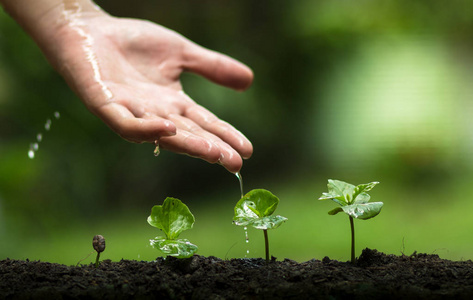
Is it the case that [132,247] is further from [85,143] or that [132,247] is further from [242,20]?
[242,20]

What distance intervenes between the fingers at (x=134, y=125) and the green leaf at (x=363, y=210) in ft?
1.20

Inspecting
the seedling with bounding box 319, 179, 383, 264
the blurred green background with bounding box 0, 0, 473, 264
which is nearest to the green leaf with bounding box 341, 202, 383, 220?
the seedling with bounding box 319, 179, 383, 264

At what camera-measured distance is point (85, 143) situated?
104 inches

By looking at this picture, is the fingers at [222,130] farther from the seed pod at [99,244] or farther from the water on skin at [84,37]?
the seed pod at [99,244]

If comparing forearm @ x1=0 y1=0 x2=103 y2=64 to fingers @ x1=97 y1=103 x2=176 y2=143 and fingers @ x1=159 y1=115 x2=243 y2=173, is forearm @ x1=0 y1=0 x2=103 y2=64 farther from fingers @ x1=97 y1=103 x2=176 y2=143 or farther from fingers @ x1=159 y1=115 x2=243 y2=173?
fingers @ x1=159 y1=115 x2=243 y2=173

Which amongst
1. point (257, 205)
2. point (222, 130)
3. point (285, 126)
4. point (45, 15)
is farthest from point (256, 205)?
point (285, 126)

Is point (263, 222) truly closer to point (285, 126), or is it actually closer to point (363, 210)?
point (363, 210)

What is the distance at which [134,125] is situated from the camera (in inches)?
38.1

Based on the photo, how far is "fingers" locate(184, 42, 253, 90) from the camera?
146cm

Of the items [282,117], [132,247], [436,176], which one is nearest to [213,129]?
[132,247]

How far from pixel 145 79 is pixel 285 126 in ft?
5.05

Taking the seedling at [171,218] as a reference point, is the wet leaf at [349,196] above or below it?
above

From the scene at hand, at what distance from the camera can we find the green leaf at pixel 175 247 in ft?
2.62

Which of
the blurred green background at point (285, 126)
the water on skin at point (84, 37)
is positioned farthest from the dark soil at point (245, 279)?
the blurred green background at point (285, 126)
